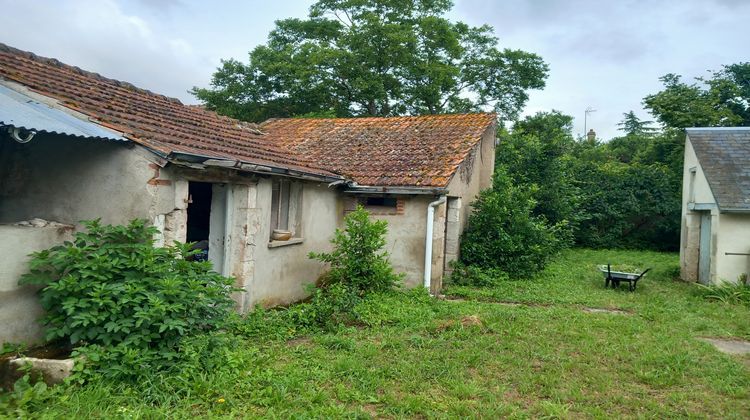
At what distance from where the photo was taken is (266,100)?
84.0ft

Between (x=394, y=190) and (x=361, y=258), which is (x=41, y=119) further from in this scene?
(x=394, y=190)

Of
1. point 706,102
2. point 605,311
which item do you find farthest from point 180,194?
point 706,102

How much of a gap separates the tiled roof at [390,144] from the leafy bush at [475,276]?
9.29 feet

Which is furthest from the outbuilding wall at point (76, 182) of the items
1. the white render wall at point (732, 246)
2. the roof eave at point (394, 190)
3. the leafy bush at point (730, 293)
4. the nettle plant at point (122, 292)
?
the white render wall at point (732, 246)

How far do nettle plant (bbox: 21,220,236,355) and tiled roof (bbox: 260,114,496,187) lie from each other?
5.63 metres

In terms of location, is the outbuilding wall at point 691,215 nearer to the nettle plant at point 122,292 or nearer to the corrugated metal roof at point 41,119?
the nettle plant at point 122,292

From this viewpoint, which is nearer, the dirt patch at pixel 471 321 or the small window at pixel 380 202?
the dirt patch at pixel 471 321

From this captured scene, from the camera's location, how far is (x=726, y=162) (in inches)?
512

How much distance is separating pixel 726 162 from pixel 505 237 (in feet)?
20.9

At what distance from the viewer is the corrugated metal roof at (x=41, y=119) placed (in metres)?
5.02

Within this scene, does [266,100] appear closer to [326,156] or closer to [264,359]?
[326,156]

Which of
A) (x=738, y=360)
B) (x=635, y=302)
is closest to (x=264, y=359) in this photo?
(x=738, y=360)

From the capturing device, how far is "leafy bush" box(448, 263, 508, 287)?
1171 cm


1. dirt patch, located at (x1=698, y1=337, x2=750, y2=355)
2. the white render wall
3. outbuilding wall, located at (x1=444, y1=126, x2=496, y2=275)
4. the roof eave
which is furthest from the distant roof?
the roof eave
